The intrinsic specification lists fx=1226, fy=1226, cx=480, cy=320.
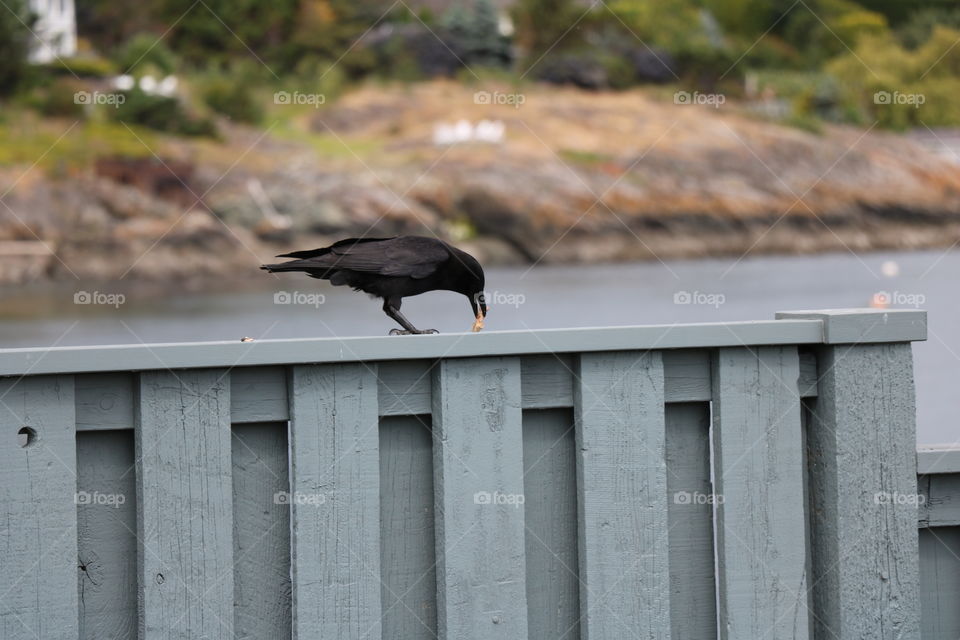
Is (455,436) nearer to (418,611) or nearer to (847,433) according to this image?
(418,611)

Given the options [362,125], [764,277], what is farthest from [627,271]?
[362,125]

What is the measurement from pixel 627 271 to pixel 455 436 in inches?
1091

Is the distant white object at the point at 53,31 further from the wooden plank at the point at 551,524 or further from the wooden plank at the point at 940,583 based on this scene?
the wooden plank at the point at 940,583

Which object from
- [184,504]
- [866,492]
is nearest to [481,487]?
[184,504]

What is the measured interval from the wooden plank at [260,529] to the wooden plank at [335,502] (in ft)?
0.14

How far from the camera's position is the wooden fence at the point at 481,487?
2.39 meters

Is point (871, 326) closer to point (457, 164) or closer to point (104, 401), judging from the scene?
point (104, 401)

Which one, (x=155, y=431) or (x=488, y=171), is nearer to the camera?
(x=155, y=431)

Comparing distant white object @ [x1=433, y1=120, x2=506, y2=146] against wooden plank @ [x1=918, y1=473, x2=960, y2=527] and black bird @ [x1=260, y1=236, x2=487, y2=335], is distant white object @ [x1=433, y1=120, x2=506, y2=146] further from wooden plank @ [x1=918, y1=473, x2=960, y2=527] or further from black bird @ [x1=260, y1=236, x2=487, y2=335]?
wooden plank @ [x1=918, y1=473, x2=960, y2=527]

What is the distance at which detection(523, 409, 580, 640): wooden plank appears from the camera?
2621 millimetres

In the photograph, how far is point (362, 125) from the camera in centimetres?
3544

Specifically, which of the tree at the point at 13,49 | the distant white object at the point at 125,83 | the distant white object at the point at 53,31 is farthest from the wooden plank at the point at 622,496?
the distant white object at the point at 53,31

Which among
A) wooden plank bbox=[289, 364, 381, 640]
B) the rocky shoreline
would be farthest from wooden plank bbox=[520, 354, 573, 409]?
the rocky shoreline

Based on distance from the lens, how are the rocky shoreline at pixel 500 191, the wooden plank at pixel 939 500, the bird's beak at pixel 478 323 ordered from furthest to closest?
the rocky shoreline at pixel 500 191, the bird's beak at pixel 478 323, the wooden plank at pixel 939 500
